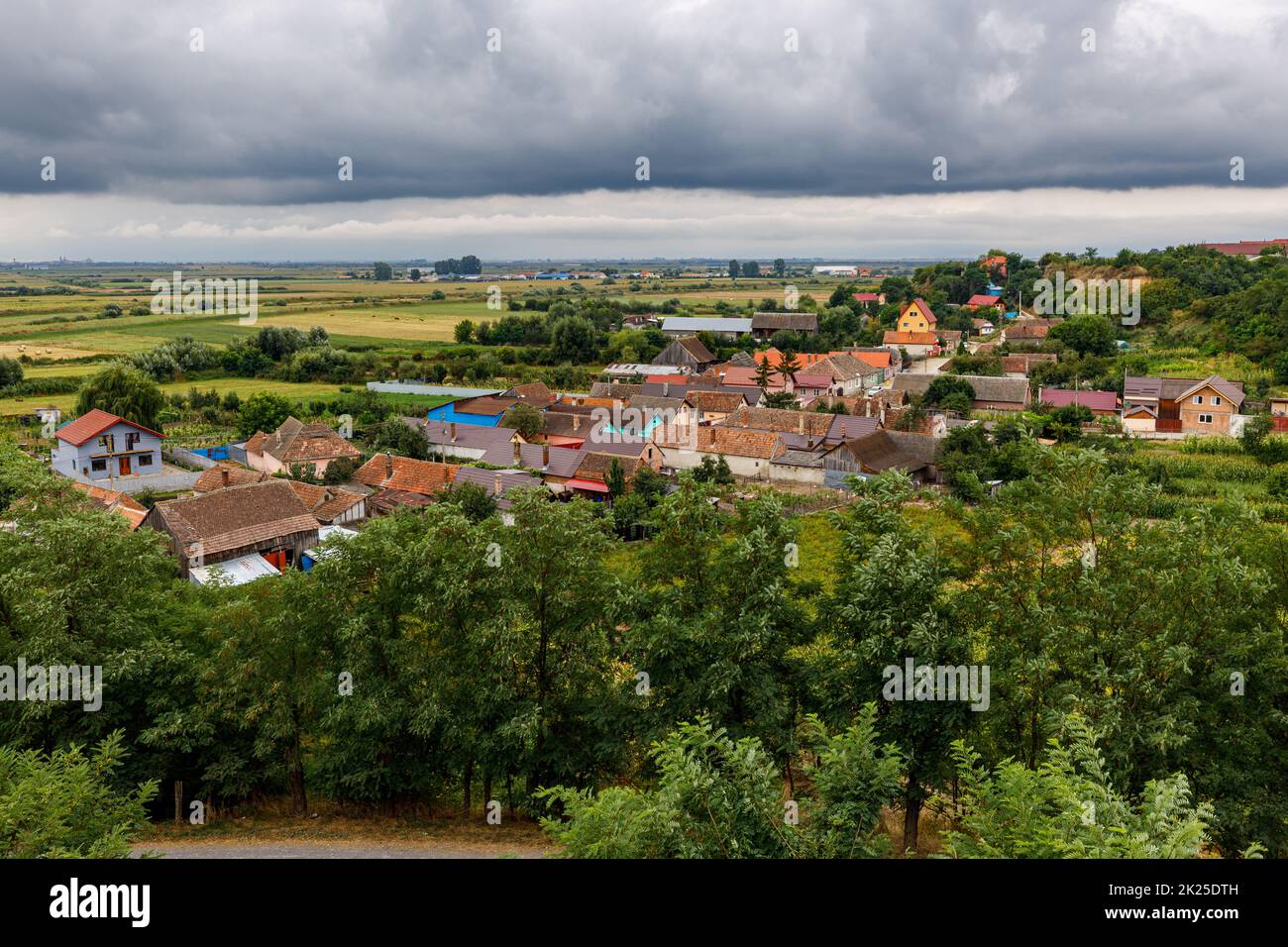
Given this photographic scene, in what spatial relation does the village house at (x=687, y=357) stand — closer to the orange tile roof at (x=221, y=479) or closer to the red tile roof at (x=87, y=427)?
the orange tile roof at (x=221, y=479)

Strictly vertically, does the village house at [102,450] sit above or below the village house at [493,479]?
above

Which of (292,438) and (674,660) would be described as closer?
(674,660)

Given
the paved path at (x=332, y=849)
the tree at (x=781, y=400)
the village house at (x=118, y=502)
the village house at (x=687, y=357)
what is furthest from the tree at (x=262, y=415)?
the paved path at (x=332, y=849)

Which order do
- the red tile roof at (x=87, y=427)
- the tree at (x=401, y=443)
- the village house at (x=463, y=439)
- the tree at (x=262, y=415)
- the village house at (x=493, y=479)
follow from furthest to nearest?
the tree at (x=262, y=415)
the village house at (x=463, y=439)
the tree at (x=401, y=443)
the red tile roof at (x=87, y=427)
the village house at (x=493, y=479)

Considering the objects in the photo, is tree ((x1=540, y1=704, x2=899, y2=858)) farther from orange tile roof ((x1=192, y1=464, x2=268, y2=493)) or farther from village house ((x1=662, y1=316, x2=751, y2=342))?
village house ((x1=662, y1=316, x2=751, y2=342))
